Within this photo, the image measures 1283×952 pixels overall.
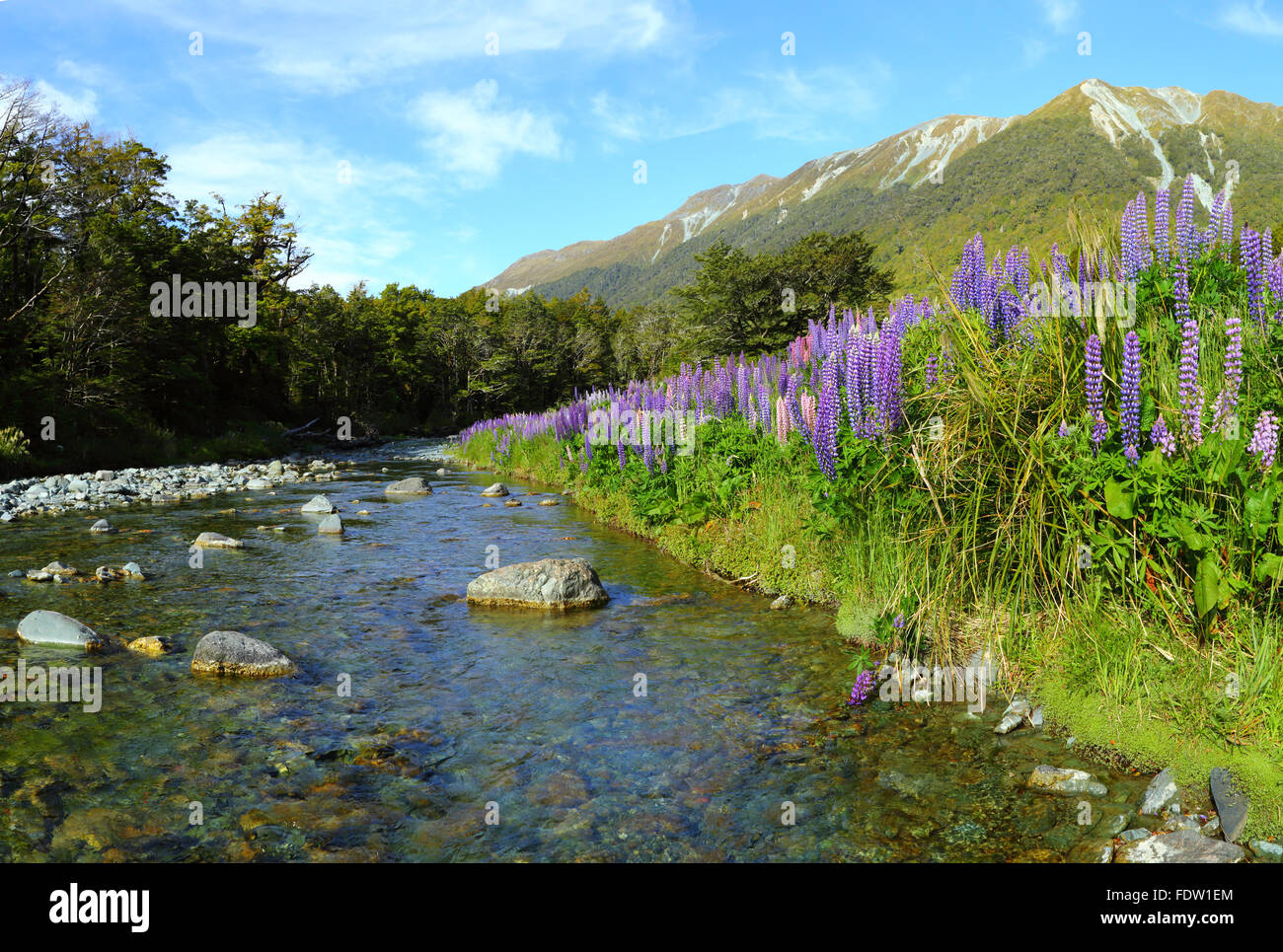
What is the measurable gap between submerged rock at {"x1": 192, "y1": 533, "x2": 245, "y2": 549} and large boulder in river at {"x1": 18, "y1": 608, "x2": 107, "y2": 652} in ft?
14.9

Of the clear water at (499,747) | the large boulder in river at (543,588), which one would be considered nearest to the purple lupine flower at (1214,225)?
the clear water at (499,747)

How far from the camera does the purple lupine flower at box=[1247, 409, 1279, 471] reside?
13.1ft

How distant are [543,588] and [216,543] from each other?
6515mm

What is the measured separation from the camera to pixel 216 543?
37.4 ft

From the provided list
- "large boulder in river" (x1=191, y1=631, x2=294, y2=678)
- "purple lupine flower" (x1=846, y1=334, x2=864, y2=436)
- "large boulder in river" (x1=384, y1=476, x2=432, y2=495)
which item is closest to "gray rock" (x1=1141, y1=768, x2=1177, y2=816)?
"purple lupine flower" (x1=846, y1=334, x2=864, y2=436)

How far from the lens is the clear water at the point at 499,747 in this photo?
12.1ft

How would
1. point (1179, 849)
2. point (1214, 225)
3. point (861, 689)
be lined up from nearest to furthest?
point (1179, 849) < point (861, 689) < point (1214, 225)

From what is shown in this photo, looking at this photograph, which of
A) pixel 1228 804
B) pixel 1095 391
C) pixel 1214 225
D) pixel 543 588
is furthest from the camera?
pixel 543 588

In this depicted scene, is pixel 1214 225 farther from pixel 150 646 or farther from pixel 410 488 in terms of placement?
pixel 410 488

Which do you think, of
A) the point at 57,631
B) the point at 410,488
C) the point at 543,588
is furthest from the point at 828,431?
the point at 410,488

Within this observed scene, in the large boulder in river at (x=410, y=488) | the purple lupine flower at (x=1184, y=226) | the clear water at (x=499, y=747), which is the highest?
the purple lupine flower at (x=1184, y=226)

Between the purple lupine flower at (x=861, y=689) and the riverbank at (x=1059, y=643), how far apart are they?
0.13 metres

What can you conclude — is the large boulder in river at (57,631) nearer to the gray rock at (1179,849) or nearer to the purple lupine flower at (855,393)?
the purple lupine flower at (855,393)

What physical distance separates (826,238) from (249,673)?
53663 mm
